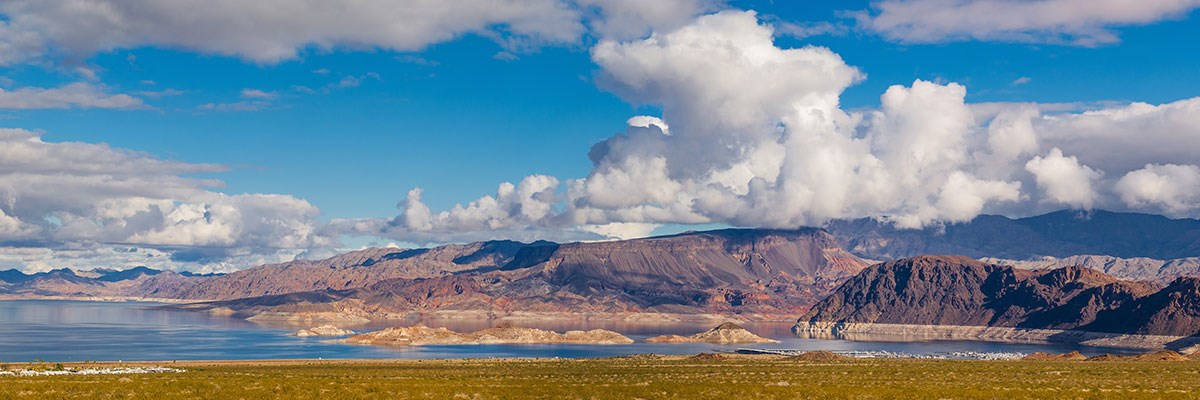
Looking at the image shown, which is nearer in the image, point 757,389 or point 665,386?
point 757,389

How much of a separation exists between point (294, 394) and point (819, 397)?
28.3m

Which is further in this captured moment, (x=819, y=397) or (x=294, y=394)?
(x=819, y=397)

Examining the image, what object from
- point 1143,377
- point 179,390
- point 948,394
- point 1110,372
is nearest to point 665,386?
point 948,394

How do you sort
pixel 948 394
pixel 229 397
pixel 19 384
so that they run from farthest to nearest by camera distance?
pixel 948 394 < pixel 19 384 < pixel 229 397

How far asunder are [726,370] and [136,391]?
70958 millimetres

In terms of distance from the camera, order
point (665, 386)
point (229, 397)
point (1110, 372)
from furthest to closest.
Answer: point (1110, 372) < point (665, 386) < point (229, 397)

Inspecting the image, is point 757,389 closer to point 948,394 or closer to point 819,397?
point 819,397

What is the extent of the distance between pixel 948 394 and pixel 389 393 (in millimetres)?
31679

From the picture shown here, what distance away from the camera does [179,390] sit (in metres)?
53.0

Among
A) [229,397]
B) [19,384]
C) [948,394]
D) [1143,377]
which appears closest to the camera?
[229,397]

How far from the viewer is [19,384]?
54.6 metres

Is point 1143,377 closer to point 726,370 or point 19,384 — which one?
point 726,370

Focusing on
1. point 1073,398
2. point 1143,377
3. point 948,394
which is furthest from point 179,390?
point 1143,377

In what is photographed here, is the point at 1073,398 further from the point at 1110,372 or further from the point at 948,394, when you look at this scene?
the point at 1110,372
